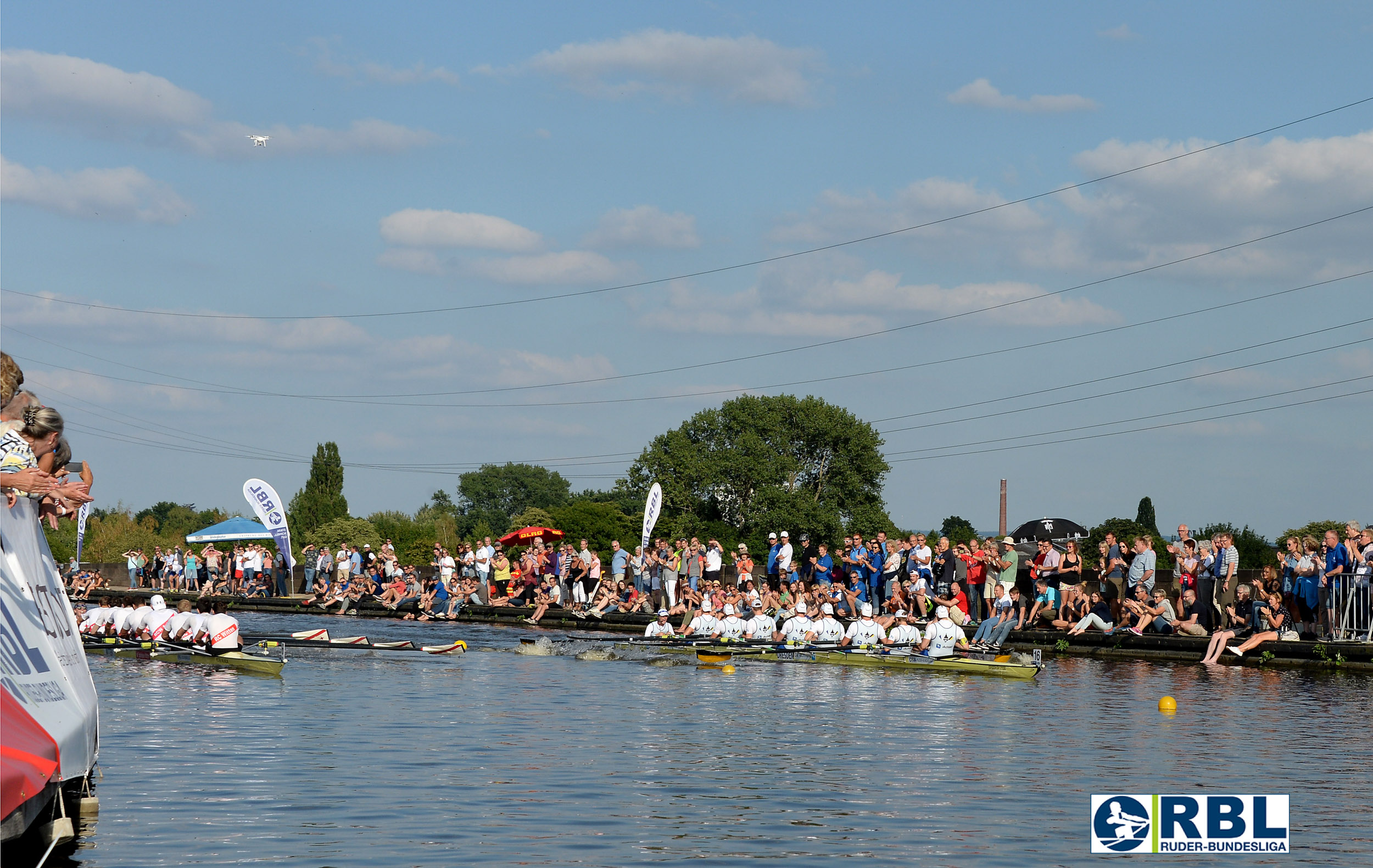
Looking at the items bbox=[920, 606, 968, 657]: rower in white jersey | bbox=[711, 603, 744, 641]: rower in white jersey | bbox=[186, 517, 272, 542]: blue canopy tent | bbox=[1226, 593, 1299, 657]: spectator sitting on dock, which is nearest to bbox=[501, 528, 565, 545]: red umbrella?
bbox=[186, 517, 272, 542]: blue canopy tent

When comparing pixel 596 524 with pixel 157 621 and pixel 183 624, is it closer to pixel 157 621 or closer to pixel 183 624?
pixel 157 621

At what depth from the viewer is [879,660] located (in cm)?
2697

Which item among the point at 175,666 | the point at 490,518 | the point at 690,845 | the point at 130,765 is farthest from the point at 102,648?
the point at 490,518

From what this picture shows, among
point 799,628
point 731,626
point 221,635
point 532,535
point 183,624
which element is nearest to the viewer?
point 221,635

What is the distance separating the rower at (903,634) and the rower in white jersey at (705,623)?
4.85 meters

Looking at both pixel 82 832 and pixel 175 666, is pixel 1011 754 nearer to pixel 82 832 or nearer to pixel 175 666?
pixel 82 832

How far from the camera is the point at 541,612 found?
39.9 meters

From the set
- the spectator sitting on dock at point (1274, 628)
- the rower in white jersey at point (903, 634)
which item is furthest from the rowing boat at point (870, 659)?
the spectator sitting on dock at point (1274, 628)

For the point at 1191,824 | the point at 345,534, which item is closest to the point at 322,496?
the point at 345,534

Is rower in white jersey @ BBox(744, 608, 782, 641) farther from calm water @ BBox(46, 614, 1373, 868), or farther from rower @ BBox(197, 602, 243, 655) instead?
rower @ BBox(197, 602, 243, 655)

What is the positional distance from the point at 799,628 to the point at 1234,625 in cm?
888

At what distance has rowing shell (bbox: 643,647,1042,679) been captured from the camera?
80.3 feet

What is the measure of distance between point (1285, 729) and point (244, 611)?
128 feet

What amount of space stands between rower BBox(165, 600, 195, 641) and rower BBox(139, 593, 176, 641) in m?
0.29
